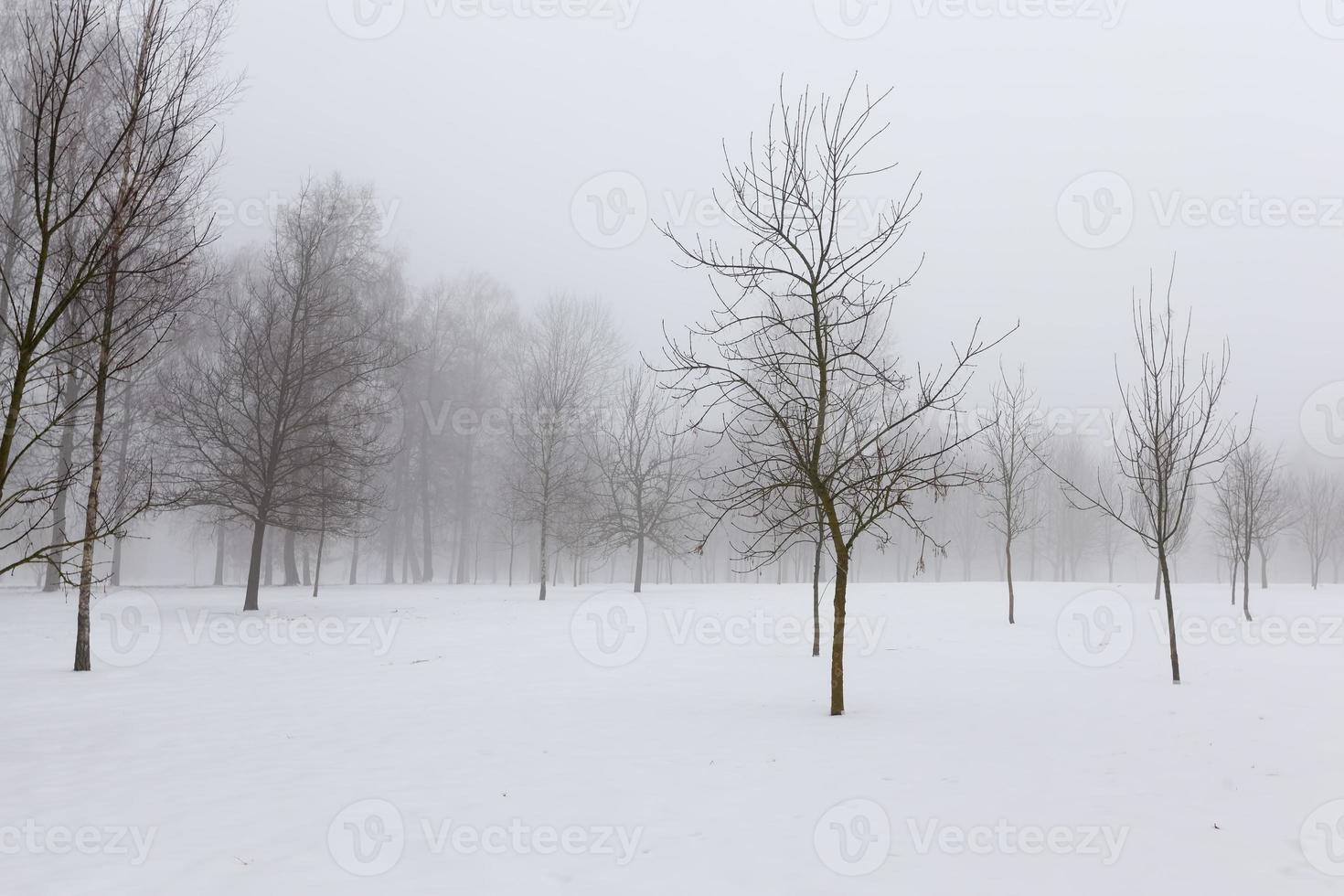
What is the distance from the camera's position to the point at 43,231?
16.9 feet

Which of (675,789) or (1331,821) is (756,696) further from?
(1331,821)

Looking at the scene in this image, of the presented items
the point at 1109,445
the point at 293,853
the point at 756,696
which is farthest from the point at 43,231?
the point at 1109,445

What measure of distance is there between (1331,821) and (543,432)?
24473 millimetres
